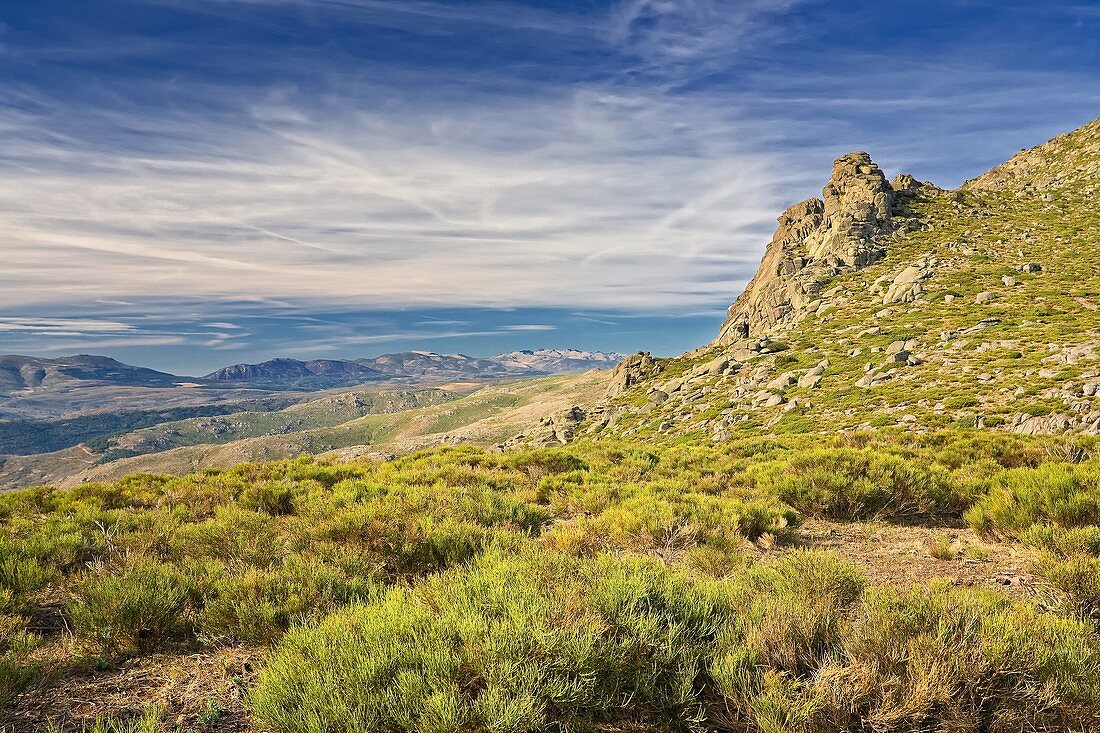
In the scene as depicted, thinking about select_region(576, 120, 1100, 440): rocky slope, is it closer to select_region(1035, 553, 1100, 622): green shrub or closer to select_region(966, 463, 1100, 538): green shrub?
select_region(966, 463, 1100, 538): green shrub

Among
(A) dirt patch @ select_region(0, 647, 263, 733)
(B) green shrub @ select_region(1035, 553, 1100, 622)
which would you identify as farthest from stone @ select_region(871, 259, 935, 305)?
(A) dirt patch @ select_region(0, 647, 263, 733)

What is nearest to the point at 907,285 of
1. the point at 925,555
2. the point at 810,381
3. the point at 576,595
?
the point at 810,381

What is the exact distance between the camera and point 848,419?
33.3m

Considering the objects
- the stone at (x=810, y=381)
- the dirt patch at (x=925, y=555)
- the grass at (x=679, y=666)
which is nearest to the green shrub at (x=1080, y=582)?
the dirt patch at (x=925, y=555)

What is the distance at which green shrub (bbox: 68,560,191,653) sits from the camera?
5410 millimetres

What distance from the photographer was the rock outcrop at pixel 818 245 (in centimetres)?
7525

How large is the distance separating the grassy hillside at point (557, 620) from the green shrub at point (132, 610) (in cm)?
3

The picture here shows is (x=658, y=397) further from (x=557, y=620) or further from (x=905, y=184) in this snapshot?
(x=905, y=184)

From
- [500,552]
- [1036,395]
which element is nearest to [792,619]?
[500,552]

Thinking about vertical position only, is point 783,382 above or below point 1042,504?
below

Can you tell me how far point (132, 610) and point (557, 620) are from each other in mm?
5291

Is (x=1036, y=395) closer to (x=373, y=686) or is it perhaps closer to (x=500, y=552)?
(x=500, y=552)

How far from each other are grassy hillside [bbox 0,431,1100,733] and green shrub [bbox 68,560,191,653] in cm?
3

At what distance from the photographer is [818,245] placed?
86375 mm
